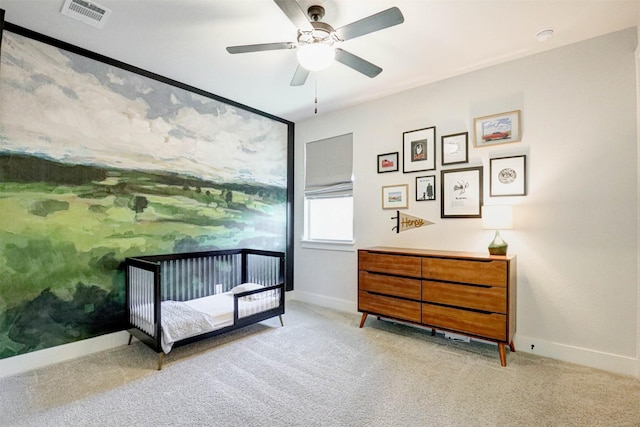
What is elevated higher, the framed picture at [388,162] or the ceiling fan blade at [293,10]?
the ceiling fan blade at [293,10]

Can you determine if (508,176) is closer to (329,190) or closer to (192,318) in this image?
(329,190)

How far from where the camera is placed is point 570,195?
8.66 ft

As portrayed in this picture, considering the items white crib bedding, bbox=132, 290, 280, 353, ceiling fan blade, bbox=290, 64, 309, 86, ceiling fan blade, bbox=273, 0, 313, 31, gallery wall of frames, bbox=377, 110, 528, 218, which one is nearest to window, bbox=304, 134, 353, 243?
gallery wall of frames, bbox=377, 110, 528, 218

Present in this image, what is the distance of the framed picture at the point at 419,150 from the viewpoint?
3.41m

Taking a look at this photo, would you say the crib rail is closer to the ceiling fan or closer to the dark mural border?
the dark mural border

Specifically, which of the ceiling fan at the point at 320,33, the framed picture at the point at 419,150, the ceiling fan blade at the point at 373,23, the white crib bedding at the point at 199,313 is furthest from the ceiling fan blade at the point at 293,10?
the white crib bedding at the point at 199,313

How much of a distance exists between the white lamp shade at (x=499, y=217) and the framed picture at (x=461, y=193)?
0.33m

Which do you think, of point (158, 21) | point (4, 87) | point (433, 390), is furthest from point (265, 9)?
point (433, 390)

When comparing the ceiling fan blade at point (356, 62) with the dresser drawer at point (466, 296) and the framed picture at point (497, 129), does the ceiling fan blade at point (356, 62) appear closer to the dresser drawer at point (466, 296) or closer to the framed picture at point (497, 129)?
the framed picture at point (497, 129)

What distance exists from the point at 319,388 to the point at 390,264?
1411 mm

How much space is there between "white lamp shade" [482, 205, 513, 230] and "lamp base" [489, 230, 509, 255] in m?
0.11

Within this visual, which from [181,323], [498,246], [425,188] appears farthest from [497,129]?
[181,323]

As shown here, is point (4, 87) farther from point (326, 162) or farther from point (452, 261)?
point (452, 261)

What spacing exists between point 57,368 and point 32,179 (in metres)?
1.55
